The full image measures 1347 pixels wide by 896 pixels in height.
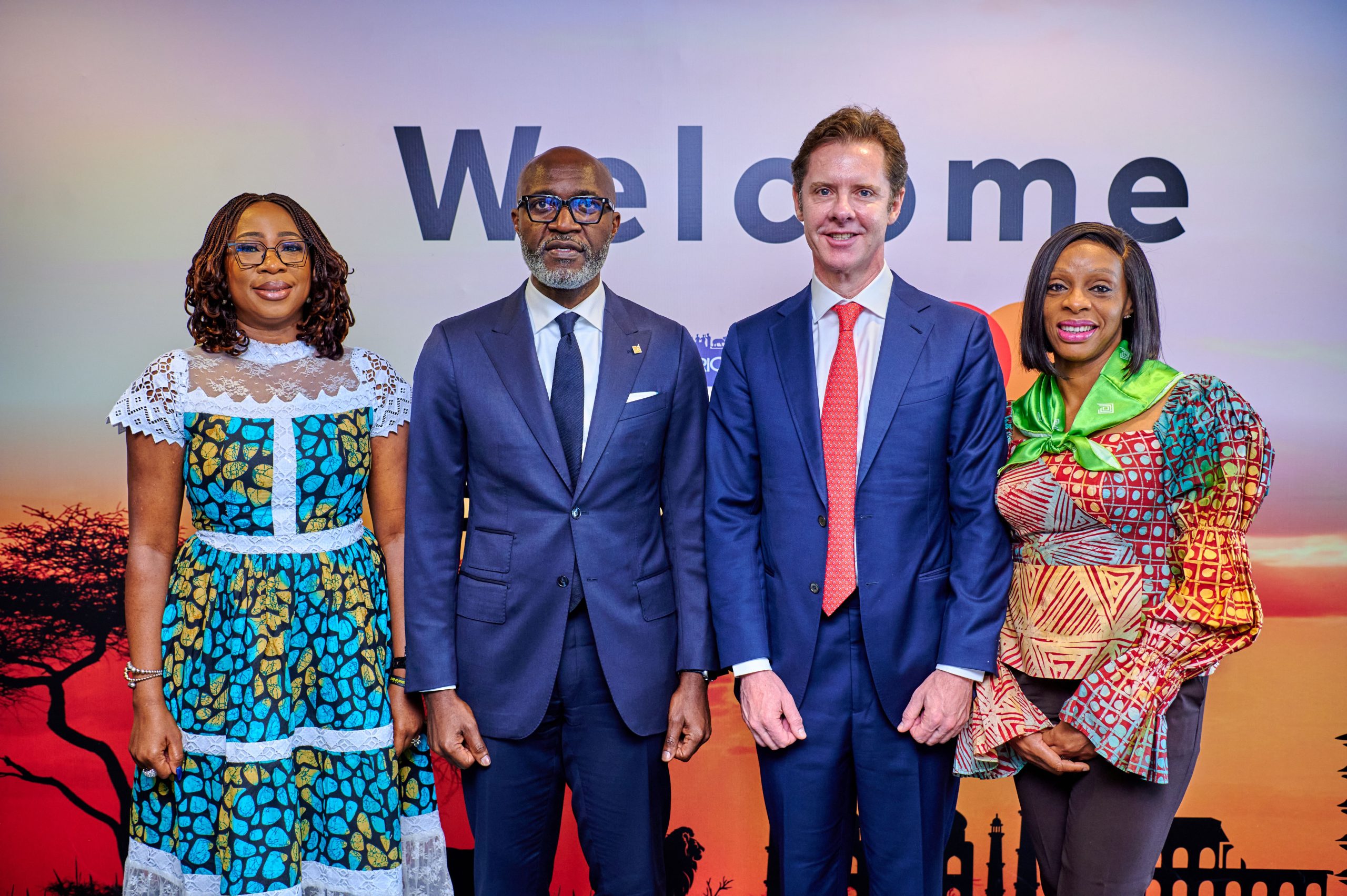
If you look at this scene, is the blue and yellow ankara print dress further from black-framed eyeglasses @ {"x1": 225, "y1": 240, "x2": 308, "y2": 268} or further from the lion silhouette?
the lion silhouette

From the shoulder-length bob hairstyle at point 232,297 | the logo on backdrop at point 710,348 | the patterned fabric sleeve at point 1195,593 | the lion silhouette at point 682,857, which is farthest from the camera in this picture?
the lion silhouette at point 682,857

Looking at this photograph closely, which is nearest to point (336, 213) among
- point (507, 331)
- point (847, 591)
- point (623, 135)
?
point (623, 135)

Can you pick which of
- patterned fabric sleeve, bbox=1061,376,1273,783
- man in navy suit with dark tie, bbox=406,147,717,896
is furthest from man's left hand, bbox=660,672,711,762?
patterned fabric sleeve, bbox=1061,376,1273,783

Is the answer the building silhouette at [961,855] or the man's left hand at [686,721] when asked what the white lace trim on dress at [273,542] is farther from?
the building silhouette at [961,855]

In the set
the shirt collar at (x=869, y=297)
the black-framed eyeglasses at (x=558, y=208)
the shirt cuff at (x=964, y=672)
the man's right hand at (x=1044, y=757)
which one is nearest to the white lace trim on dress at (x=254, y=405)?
the black-framed eyeglasses at (x=558, y=208)

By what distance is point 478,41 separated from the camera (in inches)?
139

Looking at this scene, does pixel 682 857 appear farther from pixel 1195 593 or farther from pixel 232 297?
pixel 232 297

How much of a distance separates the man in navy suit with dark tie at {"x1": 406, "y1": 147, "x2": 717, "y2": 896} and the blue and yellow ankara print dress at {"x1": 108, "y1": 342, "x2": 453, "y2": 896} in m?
0.19

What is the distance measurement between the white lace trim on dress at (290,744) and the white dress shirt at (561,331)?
3.01ft

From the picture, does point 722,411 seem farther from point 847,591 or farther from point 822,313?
point 847,591

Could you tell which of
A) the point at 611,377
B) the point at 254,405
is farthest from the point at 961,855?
the point at 254,405

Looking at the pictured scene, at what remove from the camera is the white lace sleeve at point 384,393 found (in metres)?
2.47

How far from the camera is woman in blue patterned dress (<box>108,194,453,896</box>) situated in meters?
2.30

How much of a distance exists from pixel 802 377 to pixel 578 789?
1.08 metres
